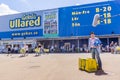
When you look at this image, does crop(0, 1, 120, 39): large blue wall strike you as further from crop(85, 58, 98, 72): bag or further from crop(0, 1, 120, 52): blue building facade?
crop(85, 58, 98, 72): bag

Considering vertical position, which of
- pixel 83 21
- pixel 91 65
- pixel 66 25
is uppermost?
pixel 83 21

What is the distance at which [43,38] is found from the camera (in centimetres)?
5253

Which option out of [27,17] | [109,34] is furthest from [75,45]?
[27,17]

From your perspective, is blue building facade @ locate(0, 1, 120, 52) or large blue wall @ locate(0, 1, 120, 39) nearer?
large blue wall @ locate(0, 1, 120, 39)

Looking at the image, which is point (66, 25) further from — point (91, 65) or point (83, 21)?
point (91, 65)

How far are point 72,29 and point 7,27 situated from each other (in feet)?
53.4

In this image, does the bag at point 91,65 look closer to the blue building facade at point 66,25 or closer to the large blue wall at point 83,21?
the blue building facade at point 66,25

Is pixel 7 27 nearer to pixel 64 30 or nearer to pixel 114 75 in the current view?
pixel 64 30

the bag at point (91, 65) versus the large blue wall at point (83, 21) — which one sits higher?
the large blue wall at point (83, 21)

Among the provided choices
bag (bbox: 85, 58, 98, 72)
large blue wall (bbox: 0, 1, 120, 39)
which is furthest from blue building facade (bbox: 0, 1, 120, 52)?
bag (bbox: 85, 58, 98, 72)

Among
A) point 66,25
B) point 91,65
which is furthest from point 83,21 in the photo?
point 91,65

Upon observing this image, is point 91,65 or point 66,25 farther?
point 66,25

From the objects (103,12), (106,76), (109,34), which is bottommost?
(106,76)

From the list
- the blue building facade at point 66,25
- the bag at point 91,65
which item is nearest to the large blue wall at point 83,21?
the blue building facade at point 66,25
